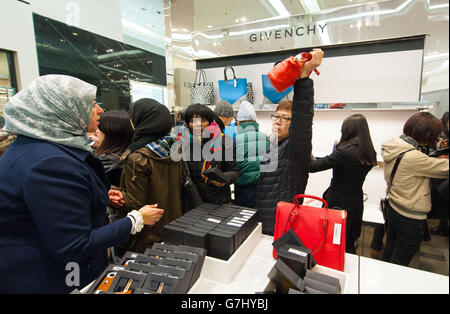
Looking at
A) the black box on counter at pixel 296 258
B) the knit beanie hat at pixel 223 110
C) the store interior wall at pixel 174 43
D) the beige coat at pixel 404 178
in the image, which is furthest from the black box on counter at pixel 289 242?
the store interior wall at pixel 174 43

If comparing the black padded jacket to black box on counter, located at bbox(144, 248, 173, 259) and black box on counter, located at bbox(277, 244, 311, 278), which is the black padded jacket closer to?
black box on counter, located at bbox(277, 244, 311, 278)

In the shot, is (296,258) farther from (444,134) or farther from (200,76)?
(200,76)

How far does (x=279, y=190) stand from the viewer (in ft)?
5.27

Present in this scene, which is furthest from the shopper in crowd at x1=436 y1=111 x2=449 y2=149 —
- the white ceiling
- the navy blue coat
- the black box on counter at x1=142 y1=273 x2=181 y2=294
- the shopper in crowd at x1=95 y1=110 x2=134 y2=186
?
the white ceiling

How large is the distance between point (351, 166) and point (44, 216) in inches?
78.0

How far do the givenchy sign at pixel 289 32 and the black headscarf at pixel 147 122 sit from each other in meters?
2.20

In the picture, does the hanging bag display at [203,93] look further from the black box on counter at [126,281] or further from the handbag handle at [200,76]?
the black box on counter at [126,281]

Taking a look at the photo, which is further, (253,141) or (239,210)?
(253,141)

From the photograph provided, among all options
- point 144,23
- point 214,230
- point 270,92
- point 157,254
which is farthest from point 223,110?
point 144,23

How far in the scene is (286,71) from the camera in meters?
1.10

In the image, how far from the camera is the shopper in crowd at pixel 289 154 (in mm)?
1192
